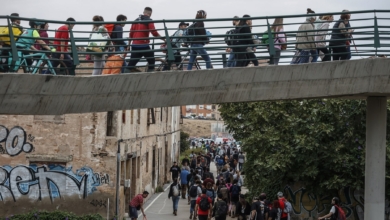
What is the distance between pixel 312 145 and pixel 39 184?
29.6 feet

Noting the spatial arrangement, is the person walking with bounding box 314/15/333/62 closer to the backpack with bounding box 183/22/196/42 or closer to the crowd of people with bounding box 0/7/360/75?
the crowd of people with bounding box 0/7/360/75

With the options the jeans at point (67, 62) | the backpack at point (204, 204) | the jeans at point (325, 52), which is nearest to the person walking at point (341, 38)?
the jeans at point (325, 52)

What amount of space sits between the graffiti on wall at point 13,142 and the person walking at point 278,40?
12.3 m

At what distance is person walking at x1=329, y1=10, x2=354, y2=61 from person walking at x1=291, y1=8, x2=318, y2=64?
439mm

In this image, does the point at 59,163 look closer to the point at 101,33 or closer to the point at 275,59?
the point at 101,33

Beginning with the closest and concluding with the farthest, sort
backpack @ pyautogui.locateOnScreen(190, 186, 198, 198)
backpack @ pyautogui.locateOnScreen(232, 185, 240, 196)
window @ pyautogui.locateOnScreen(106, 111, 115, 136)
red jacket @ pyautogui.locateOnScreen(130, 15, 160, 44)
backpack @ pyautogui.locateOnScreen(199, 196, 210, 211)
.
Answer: red jacket @ pyautogui.locateOnScreen(130, 15, 160, 44) < backpack @ pyautogui.locateOnScreen(199, 196, 210, 211) < window @ pyautogui.locateOnScreen(106, 111, 115, 136) < backpack @ pyautogui.locateOnScreen(190, 186, 198, 198) < backpack @ pyautogui.locateOnScreen(232, 185, 240, 196)

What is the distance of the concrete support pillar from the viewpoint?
2003 centimetres

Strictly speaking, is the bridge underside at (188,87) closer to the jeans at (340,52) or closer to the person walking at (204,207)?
the jeans at (340,52)

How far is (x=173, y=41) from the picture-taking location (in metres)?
20.2

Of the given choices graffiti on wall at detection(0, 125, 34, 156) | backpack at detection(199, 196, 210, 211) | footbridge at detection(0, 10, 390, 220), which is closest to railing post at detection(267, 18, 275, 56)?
footbridge at detection(0, 10, 390, 220)

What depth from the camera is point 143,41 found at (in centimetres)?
1942

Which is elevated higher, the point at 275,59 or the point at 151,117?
the point at 275,59

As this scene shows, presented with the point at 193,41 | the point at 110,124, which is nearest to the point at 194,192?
the point at 110,124

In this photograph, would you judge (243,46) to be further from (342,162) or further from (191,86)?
(342,162)
